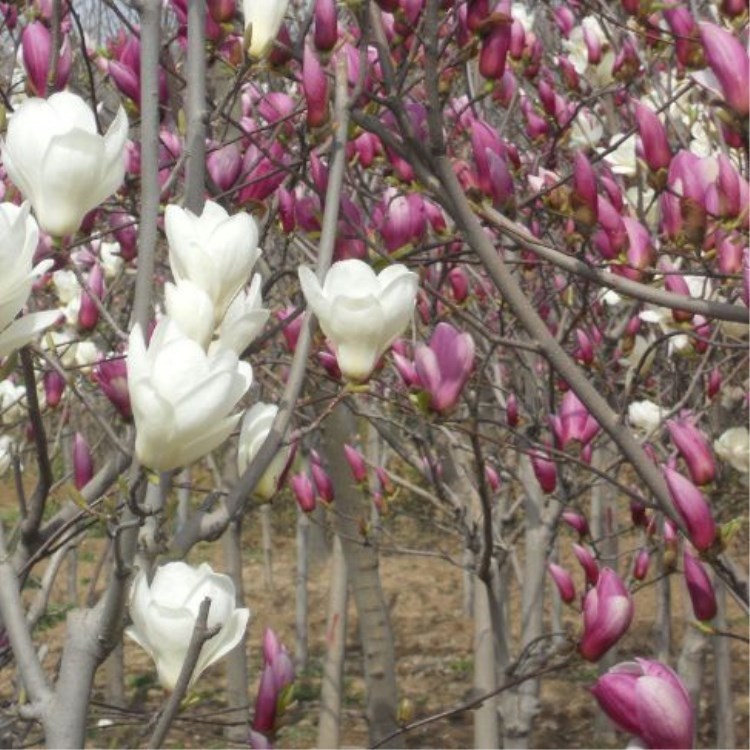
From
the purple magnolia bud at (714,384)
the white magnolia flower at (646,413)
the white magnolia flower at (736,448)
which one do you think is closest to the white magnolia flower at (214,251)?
the white magnolia flower at (736,448)

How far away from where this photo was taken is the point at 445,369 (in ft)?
5.31

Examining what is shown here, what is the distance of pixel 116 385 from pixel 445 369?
530mm

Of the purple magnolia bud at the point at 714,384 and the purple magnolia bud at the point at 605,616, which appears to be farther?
the purple magnolia bud at the point at 714,384

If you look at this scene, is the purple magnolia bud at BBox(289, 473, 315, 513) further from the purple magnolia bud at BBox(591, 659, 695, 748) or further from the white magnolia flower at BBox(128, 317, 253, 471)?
the white magnolia flower at BBox(128, 317, 253, 471)

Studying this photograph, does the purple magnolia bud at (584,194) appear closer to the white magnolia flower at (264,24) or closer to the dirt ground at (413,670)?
the white magnolia flower at (264,24)

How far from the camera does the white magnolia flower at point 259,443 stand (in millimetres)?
1045

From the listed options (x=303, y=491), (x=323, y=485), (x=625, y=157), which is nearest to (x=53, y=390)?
(x=303, y=491)

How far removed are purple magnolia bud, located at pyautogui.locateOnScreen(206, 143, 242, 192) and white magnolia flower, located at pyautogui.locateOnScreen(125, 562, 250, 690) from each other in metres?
0.86

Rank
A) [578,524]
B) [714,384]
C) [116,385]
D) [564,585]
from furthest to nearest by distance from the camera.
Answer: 1. [714,384]
2. [578,524]
3. [564,585]
4. [116,385]

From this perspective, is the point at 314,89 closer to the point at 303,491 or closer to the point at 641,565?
the point at 303,491

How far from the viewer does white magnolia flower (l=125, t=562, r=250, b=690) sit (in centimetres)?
91

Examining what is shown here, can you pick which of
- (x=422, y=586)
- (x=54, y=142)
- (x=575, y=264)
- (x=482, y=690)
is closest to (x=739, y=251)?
(x=575, y=264)

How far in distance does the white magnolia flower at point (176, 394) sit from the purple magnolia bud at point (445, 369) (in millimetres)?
747

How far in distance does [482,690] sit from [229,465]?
2279 mm
